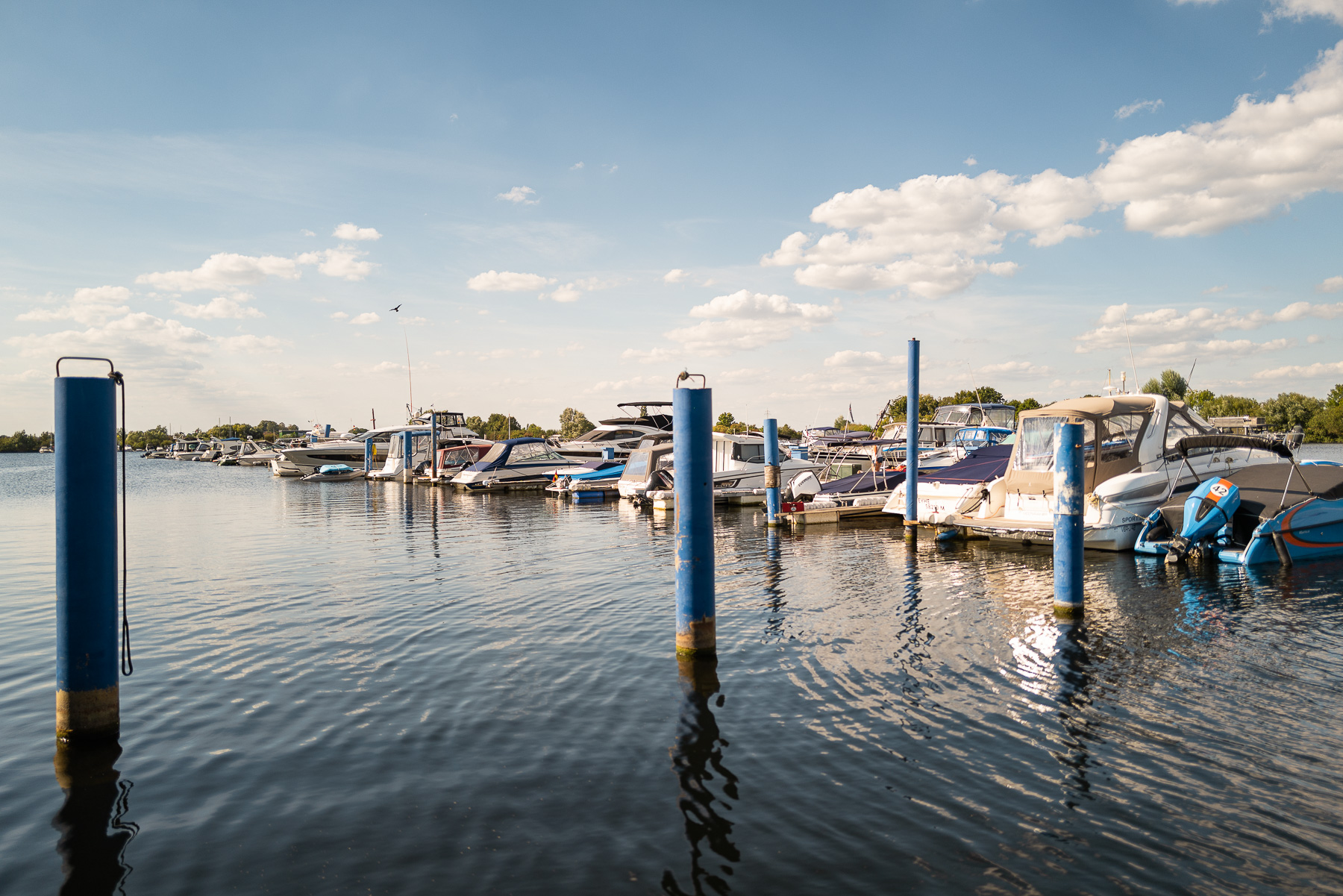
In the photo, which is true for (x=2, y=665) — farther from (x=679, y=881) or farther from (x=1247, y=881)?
(x=1247, y=881)

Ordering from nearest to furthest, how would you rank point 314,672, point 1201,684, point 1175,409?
point 1201,684, point 314,672, point 1175,409

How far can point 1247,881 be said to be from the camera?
4.10 metres

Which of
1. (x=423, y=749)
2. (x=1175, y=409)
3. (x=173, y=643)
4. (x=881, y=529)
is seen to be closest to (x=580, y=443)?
(x=881, y=529)

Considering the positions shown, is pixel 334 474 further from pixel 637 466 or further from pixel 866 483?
pixel 866 483

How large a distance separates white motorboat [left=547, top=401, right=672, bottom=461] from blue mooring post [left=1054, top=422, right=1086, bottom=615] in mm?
33565

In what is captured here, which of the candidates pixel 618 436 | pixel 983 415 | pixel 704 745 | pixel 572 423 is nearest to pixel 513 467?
pixel 618 436

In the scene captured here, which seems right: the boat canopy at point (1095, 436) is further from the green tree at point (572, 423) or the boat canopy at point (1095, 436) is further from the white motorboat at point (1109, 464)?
the green tree at point (572, 423)

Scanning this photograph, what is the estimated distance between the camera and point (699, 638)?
317 inches

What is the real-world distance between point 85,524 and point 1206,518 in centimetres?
1556

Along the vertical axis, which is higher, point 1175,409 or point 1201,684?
point 1175,409

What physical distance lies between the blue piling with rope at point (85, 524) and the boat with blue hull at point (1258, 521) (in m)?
15.0

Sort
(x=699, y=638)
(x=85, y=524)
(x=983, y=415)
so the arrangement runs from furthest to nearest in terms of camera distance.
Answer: (x=983, y=415) → (x=699, y=638) → (x=85, y=524)

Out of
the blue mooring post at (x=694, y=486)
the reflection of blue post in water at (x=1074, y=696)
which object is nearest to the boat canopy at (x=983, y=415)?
the reflection of blue post in water at (x=1074, y=696)

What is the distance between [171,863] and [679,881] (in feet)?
9.75
